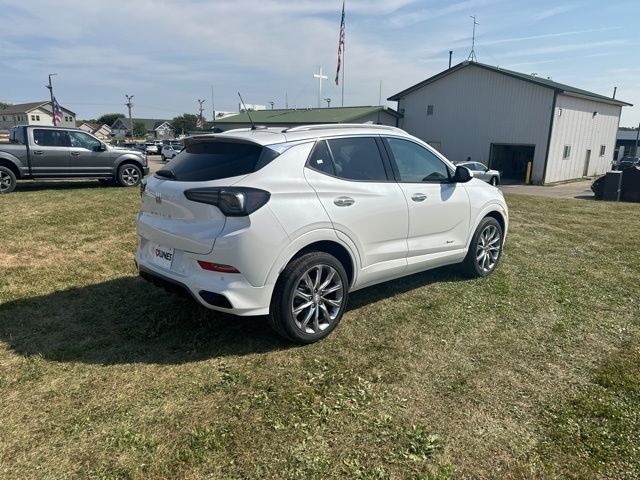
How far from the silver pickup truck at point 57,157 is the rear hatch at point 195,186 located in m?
9.71

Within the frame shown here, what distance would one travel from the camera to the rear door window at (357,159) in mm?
3769

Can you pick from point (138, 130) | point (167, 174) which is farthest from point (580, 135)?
point (138, 130)

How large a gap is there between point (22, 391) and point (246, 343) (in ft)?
4.98

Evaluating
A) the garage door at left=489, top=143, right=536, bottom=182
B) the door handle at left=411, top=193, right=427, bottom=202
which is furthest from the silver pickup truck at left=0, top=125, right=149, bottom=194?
the garage door at left=489, top=143, right=536, bottom=182

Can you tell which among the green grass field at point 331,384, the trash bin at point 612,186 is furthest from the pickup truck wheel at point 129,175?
the trash bin at point 612,186

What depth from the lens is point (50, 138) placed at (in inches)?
456

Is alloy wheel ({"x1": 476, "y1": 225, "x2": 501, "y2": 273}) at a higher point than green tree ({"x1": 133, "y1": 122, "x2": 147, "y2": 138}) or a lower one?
lower

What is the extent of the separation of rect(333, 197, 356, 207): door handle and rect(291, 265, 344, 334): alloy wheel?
A: 52 cm

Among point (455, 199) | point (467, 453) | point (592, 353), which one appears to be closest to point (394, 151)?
point (455, 199)

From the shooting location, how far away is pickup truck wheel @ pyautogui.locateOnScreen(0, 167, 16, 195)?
11.0m

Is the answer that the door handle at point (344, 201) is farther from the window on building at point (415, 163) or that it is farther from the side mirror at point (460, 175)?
the side mirror at point (460, 175)

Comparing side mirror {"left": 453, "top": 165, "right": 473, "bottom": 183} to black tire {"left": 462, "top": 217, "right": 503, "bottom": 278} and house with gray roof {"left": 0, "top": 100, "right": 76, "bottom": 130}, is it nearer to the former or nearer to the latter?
black tire {"left": 462, "top": 217, "right": 503, "bottom": 278}

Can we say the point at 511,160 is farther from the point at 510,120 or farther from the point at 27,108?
the point at 27,108

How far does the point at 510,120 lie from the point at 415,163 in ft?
80.8
